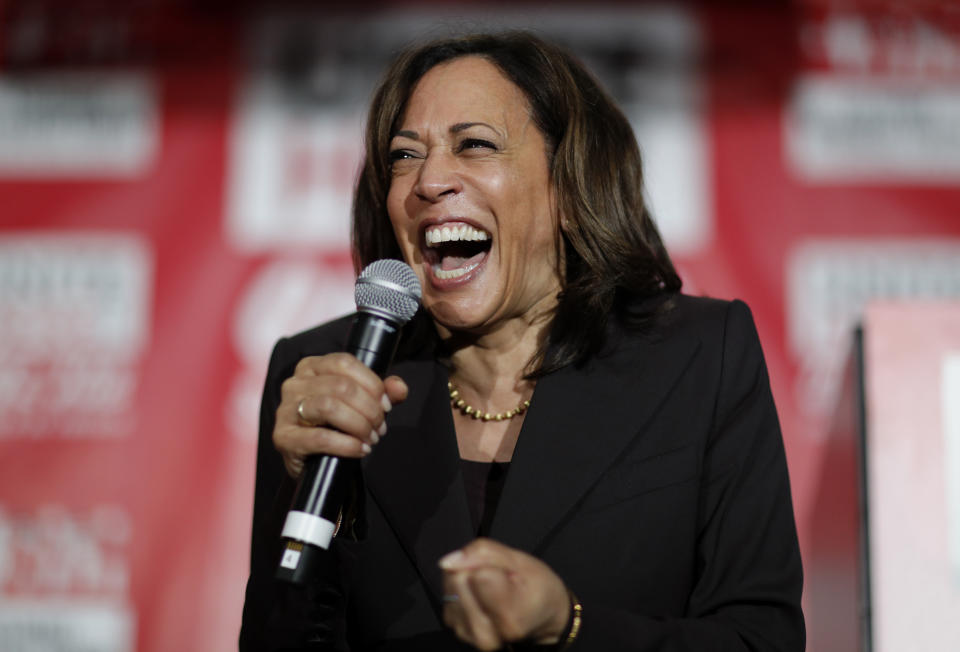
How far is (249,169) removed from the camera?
2635 mm

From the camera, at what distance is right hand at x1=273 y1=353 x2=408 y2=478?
94 cm

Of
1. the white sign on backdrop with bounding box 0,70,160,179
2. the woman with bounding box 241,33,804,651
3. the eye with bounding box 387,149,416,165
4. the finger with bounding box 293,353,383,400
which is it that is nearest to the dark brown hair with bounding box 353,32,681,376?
the woman with bounding box 241,33,804,651

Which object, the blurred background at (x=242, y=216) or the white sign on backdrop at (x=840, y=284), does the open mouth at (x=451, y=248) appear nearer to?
the blurred background at (x=242, y=216)

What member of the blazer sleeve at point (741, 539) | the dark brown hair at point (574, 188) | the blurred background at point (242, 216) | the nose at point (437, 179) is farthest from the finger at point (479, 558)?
the blurred background at point (242, 216)

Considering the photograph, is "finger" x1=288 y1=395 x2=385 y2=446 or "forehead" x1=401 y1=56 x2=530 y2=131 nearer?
"finger" x1=288 y1=395 x2=385 y2=446

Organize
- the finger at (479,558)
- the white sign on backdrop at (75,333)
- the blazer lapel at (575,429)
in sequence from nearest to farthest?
the finger at (479,558)
the blazer lapel at (575,429)
the white sign on backdrop at (75,333)

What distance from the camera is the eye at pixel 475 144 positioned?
1.43m

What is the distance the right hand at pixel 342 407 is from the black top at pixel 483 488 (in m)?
0.39

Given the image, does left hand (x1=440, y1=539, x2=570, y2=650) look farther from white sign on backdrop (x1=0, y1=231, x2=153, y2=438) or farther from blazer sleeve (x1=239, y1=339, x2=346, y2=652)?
white sign on backdrop (x1=0, y1=231, x2=153, y2=438)

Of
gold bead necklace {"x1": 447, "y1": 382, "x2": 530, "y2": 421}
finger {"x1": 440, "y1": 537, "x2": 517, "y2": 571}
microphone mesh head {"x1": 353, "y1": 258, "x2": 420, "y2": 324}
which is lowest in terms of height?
finger {"x1": 440, "y1": 537, "x2": 517, "y2": 571}

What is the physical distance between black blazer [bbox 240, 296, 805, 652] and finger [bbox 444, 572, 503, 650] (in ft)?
1.18

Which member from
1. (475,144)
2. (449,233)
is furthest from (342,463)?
(475,144)

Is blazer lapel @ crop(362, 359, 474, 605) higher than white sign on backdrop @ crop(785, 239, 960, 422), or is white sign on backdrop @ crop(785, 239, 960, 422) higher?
white sign on backdrop @ crop(785, 239, 960, 422)

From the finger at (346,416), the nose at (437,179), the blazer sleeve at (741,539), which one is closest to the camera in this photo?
the finger at (346,416)
